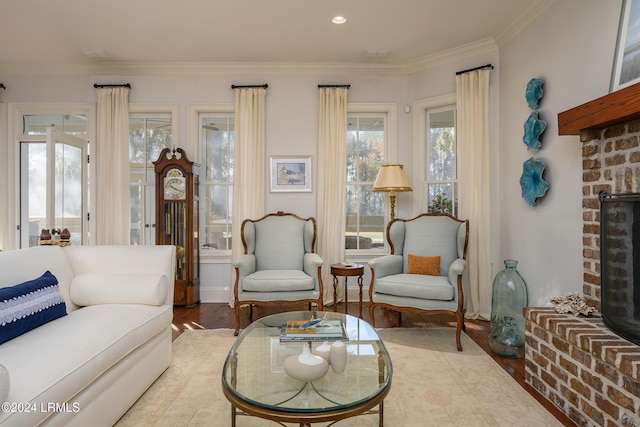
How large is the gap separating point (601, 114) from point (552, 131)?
894mm

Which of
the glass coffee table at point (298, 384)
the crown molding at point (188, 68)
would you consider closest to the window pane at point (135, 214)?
the crown molding at point (188, 68)

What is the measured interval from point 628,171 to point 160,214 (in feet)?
13.3

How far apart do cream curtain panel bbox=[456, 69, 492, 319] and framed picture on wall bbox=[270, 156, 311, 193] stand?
1720 millimetres

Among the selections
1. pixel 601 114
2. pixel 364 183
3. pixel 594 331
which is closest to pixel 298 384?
pixel 594 331

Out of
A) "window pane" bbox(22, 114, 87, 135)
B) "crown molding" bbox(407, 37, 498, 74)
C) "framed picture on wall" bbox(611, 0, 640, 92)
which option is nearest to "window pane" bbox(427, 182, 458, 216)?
"crown molding" bbox(407, 37, 498, 74)

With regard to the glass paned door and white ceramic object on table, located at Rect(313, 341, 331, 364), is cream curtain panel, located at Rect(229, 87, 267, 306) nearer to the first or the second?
the glass paned door

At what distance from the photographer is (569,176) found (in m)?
2.73

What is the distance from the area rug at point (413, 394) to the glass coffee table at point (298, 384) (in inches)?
12.5

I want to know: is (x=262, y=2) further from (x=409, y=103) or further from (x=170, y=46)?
(x=409, y=103)

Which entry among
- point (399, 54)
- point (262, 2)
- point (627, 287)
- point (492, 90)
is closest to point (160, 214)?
point (262, 2)

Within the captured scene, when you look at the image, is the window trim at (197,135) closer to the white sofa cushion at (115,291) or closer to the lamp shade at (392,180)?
the lamp shade at (392,180)

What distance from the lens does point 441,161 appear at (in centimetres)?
429

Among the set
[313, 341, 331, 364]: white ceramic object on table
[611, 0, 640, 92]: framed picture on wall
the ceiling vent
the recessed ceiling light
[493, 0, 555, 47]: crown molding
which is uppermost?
the recessed ceiling light

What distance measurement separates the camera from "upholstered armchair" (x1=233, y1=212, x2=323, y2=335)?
320cm
